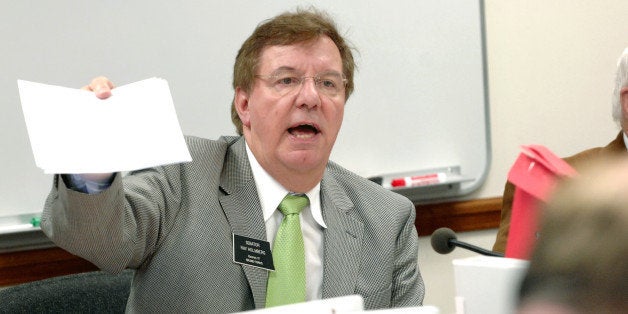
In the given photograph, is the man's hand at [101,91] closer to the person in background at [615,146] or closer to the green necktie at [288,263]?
the green necktie at [288,263]

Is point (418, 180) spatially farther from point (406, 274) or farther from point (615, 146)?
point (406, 274)

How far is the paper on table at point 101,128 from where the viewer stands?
5.75 feet

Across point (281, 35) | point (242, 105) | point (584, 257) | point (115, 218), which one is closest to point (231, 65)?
point (242, 105)

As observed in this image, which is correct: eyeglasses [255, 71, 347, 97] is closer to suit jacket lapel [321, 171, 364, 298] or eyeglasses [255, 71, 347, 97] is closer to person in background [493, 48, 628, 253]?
suit jacket lapel [321, 171, 364, 298]

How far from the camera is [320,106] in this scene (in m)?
2.40

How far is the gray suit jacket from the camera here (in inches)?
75.9

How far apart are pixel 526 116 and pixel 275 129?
1.76 m

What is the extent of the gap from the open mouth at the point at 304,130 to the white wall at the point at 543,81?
140cm

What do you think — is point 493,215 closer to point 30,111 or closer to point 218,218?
point 218,218

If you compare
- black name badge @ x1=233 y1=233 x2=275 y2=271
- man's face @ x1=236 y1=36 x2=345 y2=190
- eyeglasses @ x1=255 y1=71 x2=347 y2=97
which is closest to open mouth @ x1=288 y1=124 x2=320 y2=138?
man's face @ x1=236 y1=36 x2=345 y2=190

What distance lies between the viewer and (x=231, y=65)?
3342 mm

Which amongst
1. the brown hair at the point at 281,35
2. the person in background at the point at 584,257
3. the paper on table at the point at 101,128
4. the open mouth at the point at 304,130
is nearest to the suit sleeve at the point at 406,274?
the open mouth at the point at 304,130

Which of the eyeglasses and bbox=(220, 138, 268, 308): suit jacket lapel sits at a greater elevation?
→ the eyeglasses

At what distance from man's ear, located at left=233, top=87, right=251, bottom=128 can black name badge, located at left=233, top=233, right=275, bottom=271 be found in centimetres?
38
